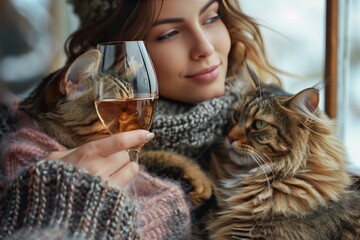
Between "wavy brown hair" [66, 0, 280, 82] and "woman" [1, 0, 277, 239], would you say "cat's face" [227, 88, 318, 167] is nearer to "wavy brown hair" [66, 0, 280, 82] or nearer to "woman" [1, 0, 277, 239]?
"woman" [1, 0, 277, 239]

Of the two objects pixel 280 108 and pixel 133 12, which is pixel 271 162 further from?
pixel 133 12

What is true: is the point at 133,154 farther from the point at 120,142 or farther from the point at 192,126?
the point at 192,126

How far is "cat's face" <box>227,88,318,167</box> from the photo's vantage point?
1065 millimetres

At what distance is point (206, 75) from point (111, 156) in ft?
1.40

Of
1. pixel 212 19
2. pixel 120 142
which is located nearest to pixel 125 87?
pixel 120 142

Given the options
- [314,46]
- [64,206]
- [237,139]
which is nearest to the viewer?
[64,206]

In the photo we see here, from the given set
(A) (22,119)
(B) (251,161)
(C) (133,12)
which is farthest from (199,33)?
(A) (22,119)

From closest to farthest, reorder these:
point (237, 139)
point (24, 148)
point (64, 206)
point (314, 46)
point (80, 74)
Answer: point (64, 206) < point (80, 74) < point (24, 148) < point (237, 139) < point (314, 46)

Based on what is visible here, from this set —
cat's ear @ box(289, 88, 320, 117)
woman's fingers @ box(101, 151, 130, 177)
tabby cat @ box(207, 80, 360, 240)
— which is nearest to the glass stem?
woman's fingers @ box(101, 151, 130, 177)

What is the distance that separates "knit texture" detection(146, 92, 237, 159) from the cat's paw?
0.09 metres

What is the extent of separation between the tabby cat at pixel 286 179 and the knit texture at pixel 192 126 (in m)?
0.07

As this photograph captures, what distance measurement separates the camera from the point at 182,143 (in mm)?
1220

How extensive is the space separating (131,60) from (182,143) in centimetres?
42

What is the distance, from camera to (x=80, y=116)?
1.04 m
